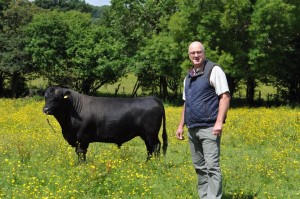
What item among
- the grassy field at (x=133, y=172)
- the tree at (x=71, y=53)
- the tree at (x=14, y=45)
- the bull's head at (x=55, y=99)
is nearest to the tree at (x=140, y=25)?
the tree at (x=71, y=53)

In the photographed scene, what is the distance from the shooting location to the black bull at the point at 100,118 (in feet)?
31.6

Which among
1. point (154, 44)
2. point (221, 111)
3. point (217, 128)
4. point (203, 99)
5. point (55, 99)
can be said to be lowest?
point (55, 99)

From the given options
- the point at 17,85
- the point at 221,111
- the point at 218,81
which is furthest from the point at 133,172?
the point at 17,85

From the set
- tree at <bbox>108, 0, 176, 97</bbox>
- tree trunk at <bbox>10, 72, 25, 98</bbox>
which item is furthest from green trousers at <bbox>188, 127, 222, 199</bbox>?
tree trunk at <bbox>10, 72, 25, 98</bbox>

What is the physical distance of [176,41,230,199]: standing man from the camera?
6.08 meters

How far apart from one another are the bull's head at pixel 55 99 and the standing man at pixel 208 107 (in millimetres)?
4040

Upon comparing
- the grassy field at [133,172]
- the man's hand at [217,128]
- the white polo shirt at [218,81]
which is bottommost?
the grassy field at [133,172]

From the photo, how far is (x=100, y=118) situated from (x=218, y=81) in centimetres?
426

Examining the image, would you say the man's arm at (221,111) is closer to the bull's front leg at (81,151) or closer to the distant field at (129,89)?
the bull's front leg at (81,151)

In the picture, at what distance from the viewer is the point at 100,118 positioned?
9.71 m

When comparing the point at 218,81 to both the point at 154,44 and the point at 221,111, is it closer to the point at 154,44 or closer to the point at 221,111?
the point at 221,111

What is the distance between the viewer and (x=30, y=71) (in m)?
34.7

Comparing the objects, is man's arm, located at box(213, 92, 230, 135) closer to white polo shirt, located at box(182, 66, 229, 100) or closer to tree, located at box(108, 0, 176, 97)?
white polo shirt, located at box(182, 66, 229, 100)

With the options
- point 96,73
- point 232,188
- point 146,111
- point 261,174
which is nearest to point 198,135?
point 232,188
